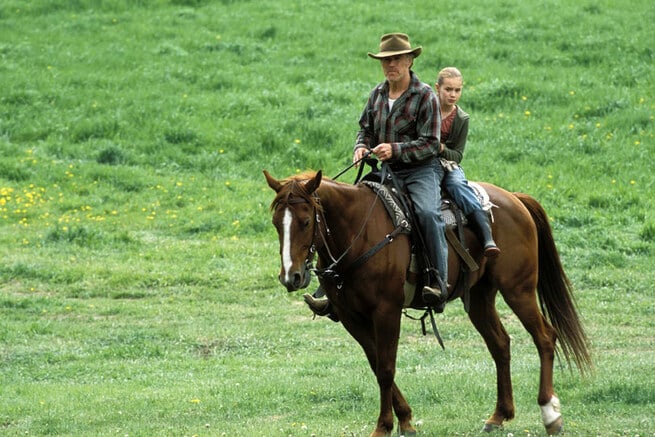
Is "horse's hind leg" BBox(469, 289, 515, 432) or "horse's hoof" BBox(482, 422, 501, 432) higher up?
"horse's hind leg" BBox(469, 289, 515, 432)

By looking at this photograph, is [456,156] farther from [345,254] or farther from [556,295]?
[556,295]

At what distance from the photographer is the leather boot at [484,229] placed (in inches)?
324

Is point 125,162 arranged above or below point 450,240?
below

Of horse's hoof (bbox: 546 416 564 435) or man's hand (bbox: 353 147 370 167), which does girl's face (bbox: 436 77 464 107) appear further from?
horse's hoof (bbox: 546 416 564 435)

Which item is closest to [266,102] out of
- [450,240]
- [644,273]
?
[644,273]

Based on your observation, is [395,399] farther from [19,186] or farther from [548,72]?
[548,72]

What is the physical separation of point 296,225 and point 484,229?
1.84 metres

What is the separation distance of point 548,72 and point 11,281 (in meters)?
12.0

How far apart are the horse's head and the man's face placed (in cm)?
119

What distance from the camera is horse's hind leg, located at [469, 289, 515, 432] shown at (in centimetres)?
844

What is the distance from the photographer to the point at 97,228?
16.9 metres

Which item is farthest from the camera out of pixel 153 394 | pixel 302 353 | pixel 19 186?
pixel 19 186

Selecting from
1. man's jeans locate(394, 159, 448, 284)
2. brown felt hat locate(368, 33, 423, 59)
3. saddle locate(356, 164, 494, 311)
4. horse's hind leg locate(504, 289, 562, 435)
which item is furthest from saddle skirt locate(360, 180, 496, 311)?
brown felt hat locate(368, 33, 423, 59)

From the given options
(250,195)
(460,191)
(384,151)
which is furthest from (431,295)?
(250,195)
